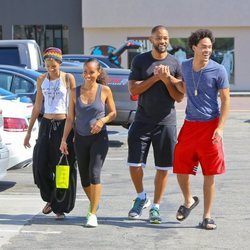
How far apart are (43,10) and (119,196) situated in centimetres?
2664

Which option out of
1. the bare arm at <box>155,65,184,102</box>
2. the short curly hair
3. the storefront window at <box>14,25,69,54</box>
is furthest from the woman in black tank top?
the storefront window at <box>14,25,69,54</box>

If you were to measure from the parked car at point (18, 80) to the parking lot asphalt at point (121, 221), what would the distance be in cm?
266

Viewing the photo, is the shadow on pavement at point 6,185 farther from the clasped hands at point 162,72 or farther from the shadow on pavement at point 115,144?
the shadow on pavement at point 115,144

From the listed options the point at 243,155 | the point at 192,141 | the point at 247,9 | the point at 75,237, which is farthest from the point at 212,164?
the point at 247,9

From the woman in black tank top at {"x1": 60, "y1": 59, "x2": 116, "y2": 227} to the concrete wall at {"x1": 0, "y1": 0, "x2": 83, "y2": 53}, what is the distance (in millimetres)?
27405

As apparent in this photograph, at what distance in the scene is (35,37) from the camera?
112ft

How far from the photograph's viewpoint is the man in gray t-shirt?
271 inches

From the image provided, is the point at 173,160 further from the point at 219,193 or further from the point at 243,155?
the point at 243,155

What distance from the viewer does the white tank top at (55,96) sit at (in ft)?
23.4

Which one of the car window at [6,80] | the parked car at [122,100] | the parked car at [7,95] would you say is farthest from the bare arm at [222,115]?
the car window at [6,80]

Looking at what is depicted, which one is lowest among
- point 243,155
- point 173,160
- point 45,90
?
point 243,155

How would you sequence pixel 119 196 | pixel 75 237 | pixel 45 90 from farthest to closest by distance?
pixel 119 196 → pixel 45 90 → pixel 75 237

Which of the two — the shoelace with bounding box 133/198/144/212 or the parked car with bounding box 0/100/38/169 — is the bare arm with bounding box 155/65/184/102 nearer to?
the shoelace with bounding box 133/198/144/212

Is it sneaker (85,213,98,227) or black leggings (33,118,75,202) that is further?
black leggings (33,118,75,202)
